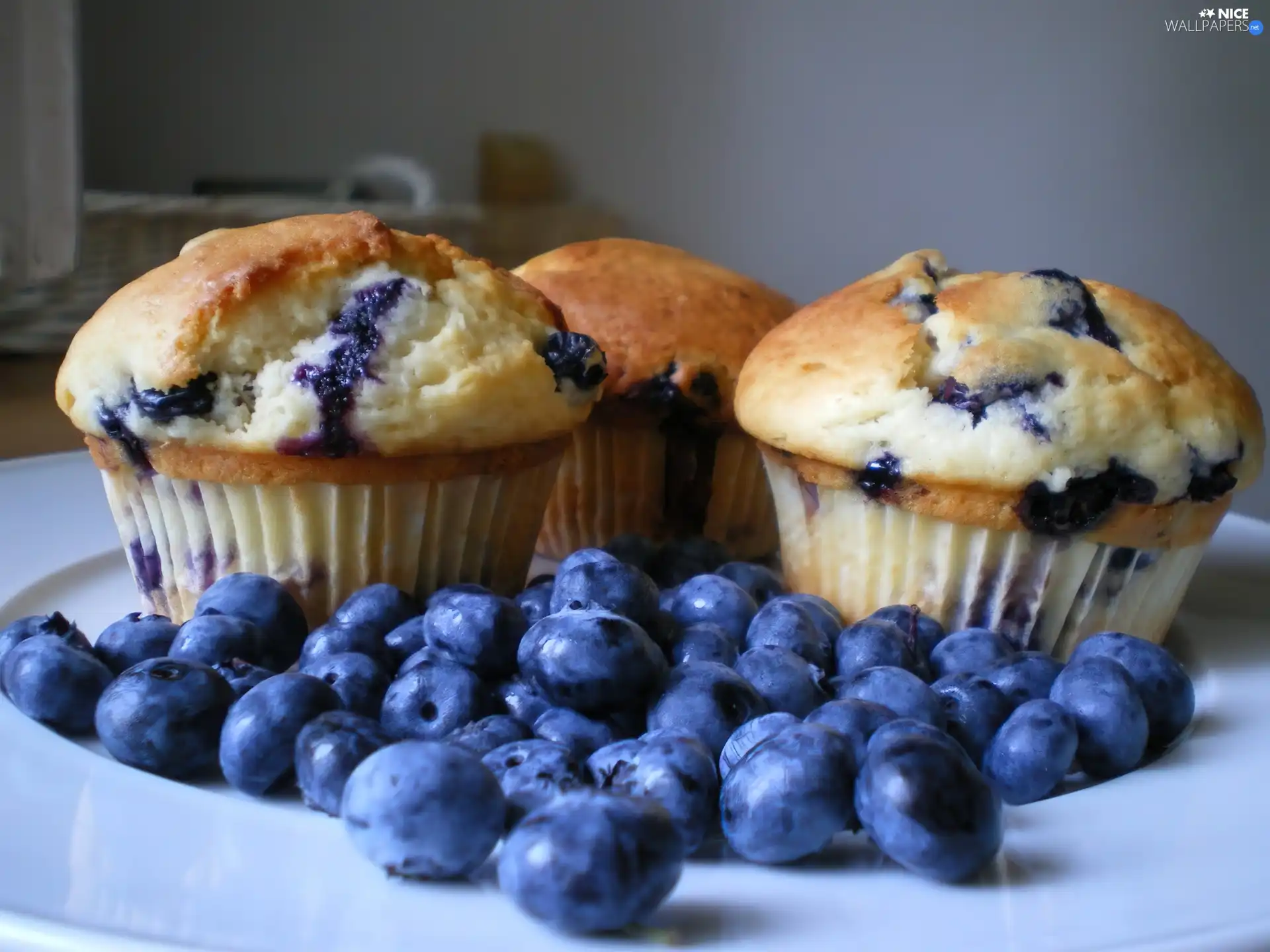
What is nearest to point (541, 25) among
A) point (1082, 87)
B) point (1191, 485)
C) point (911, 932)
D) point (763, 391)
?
point (1082, 87)

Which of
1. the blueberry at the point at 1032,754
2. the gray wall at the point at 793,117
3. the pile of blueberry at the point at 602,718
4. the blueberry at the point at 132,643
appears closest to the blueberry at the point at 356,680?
the pile of blueberry at the point at 602,718

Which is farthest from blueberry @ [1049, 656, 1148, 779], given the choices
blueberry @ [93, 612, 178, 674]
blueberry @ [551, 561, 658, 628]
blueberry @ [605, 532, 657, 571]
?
blueberry @ [93, 612, 178, 674]

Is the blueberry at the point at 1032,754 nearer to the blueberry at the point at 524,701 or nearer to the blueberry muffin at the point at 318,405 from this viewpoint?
the blueberry at the point at 524,701

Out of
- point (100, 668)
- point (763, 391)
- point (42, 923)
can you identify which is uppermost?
point (763, 391)

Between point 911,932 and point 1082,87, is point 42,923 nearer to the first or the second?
point 911,932

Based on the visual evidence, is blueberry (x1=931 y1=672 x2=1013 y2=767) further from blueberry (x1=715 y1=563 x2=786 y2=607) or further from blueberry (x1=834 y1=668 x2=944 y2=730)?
blueberry (x1=715 y1=563 x2=786 y2=607)

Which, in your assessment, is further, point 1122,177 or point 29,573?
point 1122,177
